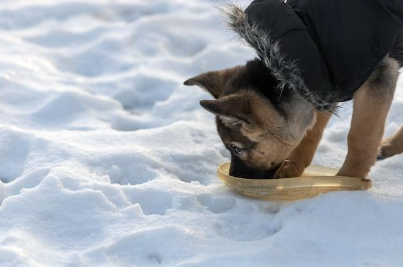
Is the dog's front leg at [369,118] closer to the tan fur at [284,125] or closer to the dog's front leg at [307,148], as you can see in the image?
the tan fur at [284,125]

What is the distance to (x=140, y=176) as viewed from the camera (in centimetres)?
395

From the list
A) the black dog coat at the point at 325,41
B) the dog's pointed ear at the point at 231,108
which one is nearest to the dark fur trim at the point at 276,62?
the black dog coat at the point at 325,41

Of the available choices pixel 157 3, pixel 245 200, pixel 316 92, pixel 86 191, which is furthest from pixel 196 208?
pixel 157 3

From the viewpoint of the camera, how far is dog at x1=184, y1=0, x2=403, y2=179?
344cm

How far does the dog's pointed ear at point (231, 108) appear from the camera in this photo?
122 inches

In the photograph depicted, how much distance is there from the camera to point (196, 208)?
3449mm

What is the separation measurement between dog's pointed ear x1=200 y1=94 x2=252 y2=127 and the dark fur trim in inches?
10.9

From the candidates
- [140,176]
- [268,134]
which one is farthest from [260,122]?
[140,176]

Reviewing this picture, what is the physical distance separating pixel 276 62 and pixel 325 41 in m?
0.33

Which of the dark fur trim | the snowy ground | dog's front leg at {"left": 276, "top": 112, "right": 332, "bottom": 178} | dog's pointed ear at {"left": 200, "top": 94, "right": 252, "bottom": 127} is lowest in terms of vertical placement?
the snowy ground

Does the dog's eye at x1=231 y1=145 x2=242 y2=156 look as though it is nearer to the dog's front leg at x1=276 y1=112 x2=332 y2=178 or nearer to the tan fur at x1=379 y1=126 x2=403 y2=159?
the dog's front leg at x1=276 y1=112 x2=332 y2=178

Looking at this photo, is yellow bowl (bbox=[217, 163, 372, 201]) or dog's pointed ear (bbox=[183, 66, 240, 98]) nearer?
yellow bowl (bbox=[217, 163, 372, 201])

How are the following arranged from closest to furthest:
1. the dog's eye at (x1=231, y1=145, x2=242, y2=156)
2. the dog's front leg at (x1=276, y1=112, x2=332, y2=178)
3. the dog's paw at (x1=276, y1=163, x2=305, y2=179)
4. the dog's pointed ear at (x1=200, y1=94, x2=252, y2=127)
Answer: the dog's pointed ear at (x1=200, y1=94, x2=252, y2=127)
the dog's eye at (x1=231, y1=145, x2=242, y2=156)
the dog's paw at (x1=276, y1=163, x2=305, y2=179)
the dog's front leg at (x1=276, y1=112, x2=332, y2=178)

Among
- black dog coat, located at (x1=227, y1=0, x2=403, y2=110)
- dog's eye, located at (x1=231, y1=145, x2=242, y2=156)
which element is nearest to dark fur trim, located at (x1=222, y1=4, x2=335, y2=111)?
black dog coat, located at (x1=227, y1=0, x2=403, y2=110)
